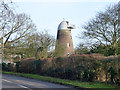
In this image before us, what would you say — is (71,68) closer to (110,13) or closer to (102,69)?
(102,69)

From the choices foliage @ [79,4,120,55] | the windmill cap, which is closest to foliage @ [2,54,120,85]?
foliage @ [79,4,120,55]

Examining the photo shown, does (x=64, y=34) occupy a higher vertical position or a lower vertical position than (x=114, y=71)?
higher

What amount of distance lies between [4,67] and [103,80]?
1025 inches

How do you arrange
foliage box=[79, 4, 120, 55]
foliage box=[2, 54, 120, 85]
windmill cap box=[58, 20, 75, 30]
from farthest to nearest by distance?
windmill cap box=[58, 20, 75, 30]
foliage box=[79, 4, 120, 55]
foliage box=[2, 54, 120, 85]

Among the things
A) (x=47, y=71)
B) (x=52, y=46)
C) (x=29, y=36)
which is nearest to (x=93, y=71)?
(x=47, y=71)

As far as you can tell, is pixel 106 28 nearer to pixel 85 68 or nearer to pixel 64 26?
pixel 85 68

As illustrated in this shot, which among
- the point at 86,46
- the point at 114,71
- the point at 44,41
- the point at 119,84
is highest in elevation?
the point at 44,41

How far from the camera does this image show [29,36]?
115ft

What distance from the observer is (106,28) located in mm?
26078

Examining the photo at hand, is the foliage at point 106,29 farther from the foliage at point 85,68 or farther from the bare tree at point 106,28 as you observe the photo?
the foliage at point 85,68

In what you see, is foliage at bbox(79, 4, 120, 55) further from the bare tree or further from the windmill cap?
the windmill cap

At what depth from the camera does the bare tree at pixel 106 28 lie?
25.5 metres

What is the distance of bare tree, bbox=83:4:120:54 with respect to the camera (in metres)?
25.5

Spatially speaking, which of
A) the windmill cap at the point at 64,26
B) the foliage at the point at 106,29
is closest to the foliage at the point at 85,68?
the foliage at the point at 106,29
